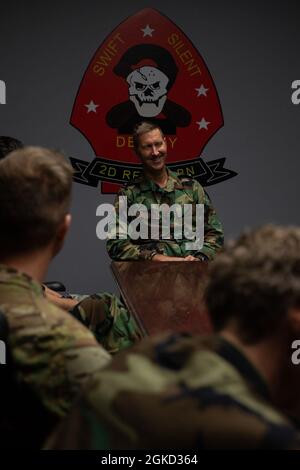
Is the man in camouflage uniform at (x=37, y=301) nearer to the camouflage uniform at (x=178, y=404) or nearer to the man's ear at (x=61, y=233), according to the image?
the man's ear at (x=61, y=233)

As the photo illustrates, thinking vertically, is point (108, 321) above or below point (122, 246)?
below

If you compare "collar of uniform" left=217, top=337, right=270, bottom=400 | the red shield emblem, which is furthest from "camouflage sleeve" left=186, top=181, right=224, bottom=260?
"collar of uniform" left=217, top=337, right=270, bottom=400

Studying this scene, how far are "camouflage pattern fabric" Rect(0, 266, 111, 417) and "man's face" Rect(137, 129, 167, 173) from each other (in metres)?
2.30

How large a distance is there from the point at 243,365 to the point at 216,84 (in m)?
3.96

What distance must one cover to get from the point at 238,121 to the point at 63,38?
4.40 feet

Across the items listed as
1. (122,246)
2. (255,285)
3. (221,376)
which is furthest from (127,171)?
(221,376)

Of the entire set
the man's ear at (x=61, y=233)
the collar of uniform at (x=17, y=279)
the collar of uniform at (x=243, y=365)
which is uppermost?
the man's ear at (x=61, y=233)

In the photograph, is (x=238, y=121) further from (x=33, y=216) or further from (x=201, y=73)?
(x=33, y=216)

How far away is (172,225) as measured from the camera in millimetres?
3463

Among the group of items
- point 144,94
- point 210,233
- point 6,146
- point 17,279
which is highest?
point 144,94

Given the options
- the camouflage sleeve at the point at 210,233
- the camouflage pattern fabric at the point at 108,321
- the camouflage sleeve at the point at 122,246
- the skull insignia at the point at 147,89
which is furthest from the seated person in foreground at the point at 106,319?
the skull insignia at the point at 147,89

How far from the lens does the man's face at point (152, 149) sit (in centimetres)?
344

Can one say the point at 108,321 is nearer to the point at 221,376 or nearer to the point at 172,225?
the point at 172,225

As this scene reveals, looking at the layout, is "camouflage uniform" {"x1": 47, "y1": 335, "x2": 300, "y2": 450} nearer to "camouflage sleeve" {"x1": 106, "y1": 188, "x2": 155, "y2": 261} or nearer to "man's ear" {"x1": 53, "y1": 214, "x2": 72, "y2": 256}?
"man's ear" {"x1": 53, "y1": 214, "x2": 72, "y2": 256}
